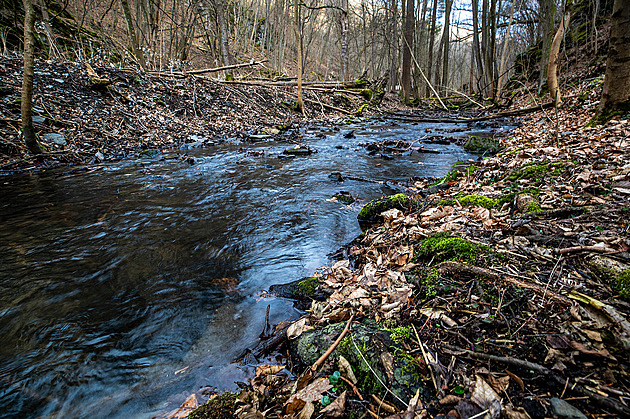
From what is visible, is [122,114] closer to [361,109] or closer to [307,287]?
[307,287]

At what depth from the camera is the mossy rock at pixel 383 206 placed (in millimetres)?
4188

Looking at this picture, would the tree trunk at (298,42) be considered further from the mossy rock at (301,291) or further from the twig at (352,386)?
the twig at (352,386)

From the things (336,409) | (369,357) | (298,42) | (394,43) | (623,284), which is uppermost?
(394,43)

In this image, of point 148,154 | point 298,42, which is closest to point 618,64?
point 148,154

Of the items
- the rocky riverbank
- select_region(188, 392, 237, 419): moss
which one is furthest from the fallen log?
select_region(188, 392, 237, 419): moss

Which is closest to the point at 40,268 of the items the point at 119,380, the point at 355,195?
the point at 119,380

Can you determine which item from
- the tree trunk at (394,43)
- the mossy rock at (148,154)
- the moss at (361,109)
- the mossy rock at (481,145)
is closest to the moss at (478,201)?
the mossy rock at (481,145)

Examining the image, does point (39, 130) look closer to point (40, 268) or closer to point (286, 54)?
point (40, 268)

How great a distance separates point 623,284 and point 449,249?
3.44 feet

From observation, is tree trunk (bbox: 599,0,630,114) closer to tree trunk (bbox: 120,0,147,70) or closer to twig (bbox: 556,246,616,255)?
twig (bbox: 556,246,616,255)

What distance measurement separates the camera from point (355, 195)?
5.61 m

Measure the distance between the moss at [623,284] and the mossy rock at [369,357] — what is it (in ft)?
3.73

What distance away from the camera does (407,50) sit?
68.1ft

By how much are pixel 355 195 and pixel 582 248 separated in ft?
12.8
